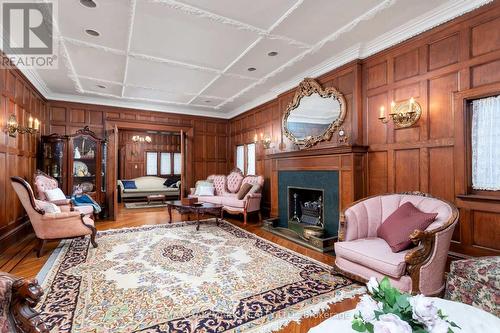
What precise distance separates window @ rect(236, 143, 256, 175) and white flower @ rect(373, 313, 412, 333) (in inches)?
238

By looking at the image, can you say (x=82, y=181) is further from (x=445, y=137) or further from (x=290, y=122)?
(x=445, y=137)

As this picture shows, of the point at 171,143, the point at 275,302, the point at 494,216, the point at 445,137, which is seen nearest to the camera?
the point at 275,302

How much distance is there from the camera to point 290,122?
5.14m

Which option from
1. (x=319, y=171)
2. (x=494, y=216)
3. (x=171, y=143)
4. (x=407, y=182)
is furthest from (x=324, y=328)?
(x=171, y=143)

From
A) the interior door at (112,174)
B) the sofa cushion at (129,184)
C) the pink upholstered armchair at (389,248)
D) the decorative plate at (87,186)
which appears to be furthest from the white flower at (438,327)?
the sofa cushion at (129,184)

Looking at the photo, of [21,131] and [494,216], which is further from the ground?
[21,131]

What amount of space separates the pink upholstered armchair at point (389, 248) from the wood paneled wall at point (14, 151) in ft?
15.7

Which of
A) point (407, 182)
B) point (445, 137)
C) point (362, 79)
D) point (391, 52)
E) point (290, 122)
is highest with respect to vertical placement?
point (391, 52)

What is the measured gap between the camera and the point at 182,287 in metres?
2.53

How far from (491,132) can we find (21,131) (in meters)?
6.46

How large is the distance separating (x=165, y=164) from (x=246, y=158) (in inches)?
212

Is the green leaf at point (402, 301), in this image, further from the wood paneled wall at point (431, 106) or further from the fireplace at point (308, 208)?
the fireplace at point (308, 208)

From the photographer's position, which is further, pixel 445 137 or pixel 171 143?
pixel 171 143

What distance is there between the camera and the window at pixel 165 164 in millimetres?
11117
